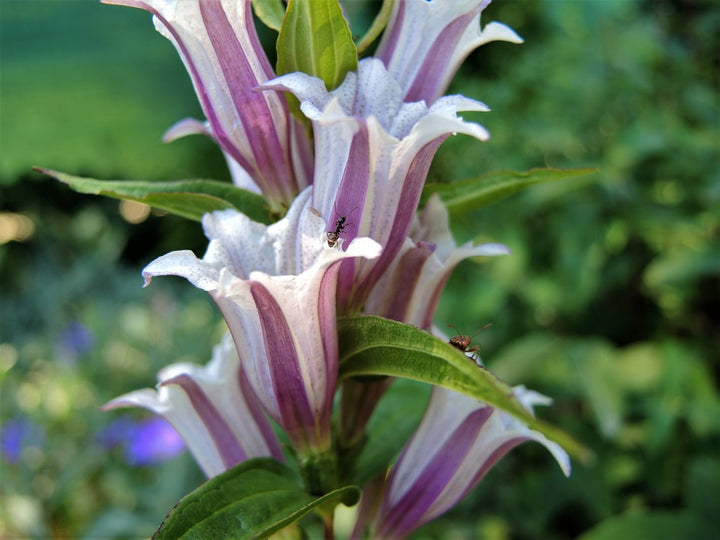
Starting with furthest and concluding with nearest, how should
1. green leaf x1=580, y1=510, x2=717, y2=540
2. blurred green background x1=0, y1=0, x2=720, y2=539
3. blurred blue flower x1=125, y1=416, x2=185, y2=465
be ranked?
1. blurred blue flower x1=125, y1=416, x2=185, y2=465
2. blurred green background x1=0, y1=0, x2=720, y2=539
3. green leaf x1=580, y1=510, x2=717, y2=540

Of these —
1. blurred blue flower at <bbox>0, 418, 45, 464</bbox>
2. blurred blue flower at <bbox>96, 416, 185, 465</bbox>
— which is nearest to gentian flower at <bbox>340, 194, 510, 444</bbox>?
blurred blue flower at <bbox>96, 416, 185, 465</bbox>

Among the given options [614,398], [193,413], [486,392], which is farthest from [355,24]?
[486,392]

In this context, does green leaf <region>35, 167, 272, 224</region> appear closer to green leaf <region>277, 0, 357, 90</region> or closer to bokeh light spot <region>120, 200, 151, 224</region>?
green leaf <region>277, 0, 357, 90</region>

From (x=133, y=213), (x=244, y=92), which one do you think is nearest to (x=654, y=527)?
(x=244, y=92)

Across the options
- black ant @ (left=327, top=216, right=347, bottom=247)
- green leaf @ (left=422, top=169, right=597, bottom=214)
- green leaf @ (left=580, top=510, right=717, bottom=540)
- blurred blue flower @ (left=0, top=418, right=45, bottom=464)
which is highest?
black ant @ (left=327, top=216, right=347, bottom=247)

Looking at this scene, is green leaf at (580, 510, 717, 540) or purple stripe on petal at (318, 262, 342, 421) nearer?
purple stripe on petal at (318, 262, 342, 421)

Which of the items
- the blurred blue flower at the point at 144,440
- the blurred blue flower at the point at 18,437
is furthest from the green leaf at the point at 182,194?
the blurred blue flower at the point at 18,437

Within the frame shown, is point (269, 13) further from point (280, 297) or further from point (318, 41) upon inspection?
point (280, 297)
